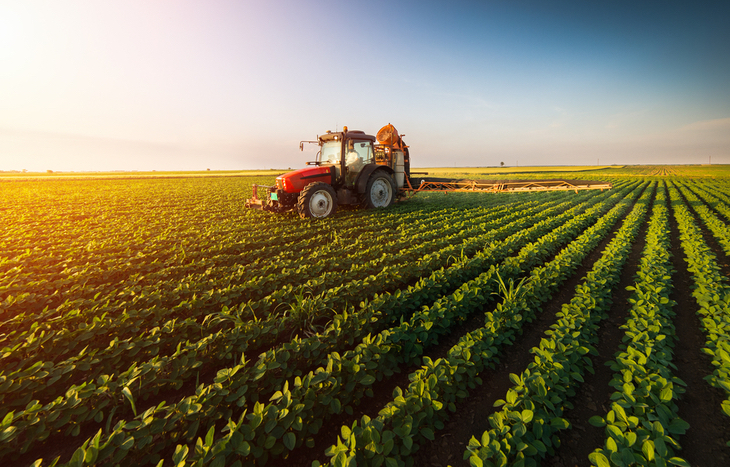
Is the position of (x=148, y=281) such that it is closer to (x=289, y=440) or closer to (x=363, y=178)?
(x=289, y=440)

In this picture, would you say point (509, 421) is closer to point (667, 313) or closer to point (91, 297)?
point (667, 313)

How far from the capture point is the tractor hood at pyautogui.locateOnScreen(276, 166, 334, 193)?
9172 mm

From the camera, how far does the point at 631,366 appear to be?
2709mm

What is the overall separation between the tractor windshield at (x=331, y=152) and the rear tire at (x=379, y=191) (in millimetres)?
1448

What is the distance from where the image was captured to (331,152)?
10.1m

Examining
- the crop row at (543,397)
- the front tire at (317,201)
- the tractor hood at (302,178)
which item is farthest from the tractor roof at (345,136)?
the crop row at (543,397)

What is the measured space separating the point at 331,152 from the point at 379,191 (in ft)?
7.80

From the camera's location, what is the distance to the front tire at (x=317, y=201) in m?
9.17

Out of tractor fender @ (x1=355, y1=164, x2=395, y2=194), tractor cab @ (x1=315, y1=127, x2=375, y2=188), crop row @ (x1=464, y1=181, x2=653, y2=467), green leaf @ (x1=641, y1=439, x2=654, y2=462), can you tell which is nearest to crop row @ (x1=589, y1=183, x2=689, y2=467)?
green leaf @ (x1=641, y1=439, x2=654, y2=462)

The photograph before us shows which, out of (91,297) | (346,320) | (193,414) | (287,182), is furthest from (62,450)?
(287,182)

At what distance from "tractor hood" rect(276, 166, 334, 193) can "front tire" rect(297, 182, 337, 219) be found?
29 cm

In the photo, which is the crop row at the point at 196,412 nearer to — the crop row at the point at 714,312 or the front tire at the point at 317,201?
the crop row at the point at 714,312

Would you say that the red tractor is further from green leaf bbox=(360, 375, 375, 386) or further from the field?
green leaf bbox=(360, 375, 375, 386)

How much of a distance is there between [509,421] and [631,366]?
1460mm
